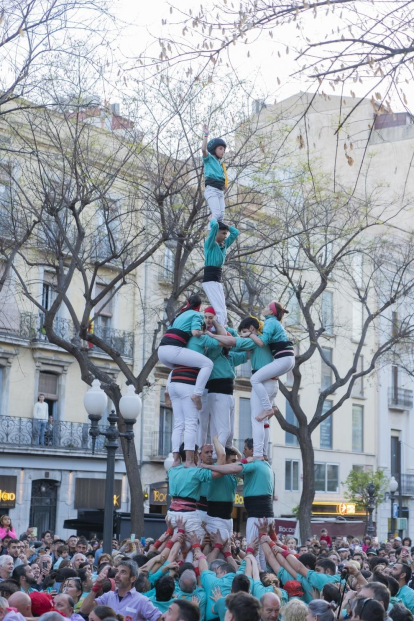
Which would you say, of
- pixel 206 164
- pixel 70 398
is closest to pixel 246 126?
pixel 206 164

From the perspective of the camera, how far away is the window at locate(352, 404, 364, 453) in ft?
146

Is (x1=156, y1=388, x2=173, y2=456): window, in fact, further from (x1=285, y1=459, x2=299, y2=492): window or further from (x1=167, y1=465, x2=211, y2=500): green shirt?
(x1=167, y1=465, x2=211, y2=500): green shirt

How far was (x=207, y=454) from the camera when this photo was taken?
37.2ft

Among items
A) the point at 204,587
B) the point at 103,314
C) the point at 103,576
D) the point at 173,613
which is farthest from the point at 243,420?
the point at 173,613

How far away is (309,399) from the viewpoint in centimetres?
4175

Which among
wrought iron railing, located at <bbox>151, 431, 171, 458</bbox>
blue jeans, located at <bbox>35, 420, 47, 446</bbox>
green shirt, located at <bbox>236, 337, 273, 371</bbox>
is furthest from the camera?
wrought iron railing, located at <bbox>151, 431, 171, 458</bbox>

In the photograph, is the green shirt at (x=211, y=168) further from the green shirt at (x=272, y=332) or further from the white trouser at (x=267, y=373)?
the white trouser at (x=267, y=373)

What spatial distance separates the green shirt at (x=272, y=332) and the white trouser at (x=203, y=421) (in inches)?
41.3

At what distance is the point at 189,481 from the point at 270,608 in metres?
4.05

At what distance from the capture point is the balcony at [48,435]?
29.9 meters

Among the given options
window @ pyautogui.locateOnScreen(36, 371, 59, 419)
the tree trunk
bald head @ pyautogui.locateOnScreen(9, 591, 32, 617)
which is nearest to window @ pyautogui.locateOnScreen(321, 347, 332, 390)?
window @ pyautogui.locateOnScreen(36, 371, 59, 419)

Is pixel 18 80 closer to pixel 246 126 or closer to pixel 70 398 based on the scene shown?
pixel 246 126

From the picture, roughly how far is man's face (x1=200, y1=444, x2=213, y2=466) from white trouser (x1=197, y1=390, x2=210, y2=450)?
406mm

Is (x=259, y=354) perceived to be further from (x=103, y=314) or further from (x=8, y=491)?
(x=103, y=314)
